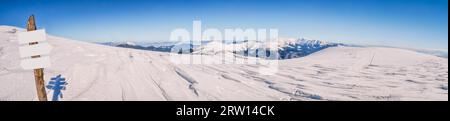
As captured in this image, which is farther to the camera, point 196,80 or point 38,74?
point 196,80

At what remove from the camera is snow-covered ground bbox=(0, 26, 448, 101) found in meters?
4.75

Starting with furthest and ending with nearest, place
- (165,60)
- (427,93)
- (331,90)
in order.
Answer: (165,60), (331,90), (427,93)

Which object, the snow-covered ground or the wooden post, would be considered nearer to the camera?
the wooden post

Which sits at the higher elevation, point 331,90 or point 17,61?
point 17,61

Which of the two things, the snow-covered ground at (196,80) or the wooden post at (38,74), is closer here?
the wooden post at (38,74)

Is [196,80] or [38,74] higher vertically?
[38,74]

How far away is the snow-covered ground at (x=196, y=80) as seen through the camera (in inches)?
187

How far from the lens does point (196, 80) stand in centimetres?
590

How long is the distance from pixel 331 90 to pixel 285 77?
1425 mm
